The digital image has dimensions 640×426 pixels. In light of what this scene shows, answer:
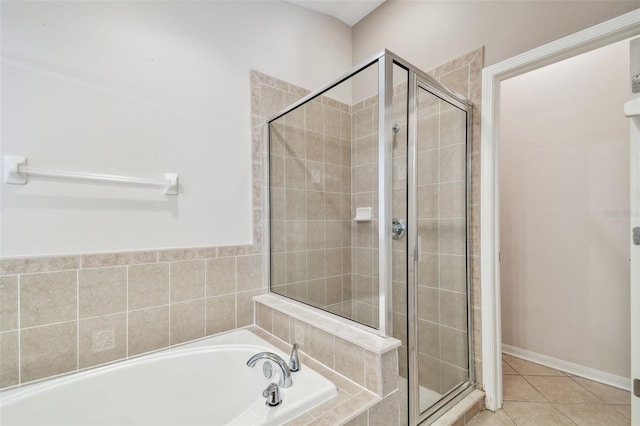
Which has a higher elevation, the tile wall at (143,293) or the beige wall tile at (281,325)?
the tile wall at (143,293)

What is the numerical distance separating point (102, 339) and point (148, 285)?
31 centimetres

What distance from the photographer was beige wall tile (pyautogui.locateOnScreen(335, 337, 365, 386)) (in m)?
1.22

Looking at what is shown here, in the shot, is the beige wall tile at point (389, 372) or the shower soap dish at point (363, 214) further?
the shower soap dish at point (363, 214)

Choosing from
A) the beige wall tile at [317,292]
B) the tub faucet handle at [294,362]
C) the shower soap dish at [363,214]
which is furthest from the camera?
the beige wall tile at [317,292]

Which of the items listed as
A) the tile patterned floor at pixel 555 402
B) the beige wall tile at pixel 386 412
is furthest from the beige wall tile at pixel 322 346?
the tile patterned floor at pixel 555 402

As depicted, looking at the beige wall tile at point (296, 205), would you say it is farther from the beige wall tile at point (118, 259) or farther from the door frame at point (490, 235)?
the door frame at point (490, 235)

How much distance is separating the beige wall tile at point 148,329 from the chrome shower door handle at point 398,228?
1.29m

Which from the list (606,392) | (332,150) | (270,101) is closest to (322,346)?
(332,150)

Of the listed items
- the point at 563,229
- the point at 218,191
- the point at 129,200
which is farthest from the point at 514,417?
the point at 129,200

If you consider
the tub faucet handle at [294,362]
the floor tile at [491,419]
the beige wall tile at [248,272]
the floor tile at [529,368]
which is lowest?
the floor tile at [529,368]

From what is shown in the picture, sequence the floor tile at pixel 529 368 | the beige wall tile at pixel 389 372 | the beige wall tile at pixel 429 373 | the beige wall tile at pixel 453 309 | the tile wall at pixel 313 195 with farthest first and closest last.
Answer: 1. the floor tile at pixel 529 368
2. the tile wall at pixel 313 195
3. the beige wall tile at pixel 453 309
4. the beige wall tile at pixel 429 373
5. the beige wall tile at pixel 389 372

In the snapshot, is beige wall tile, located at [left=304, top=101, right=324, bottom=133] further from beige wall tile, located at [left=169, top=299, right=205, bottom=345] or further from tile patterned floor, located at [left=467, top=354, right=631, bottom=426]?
tile patterned floor, located at [left=467, top=354, right=631, bottom=426]

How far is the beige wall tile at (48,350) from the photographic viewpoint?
123cm

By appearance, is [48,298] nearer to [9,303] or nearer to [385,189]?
[9,303]
